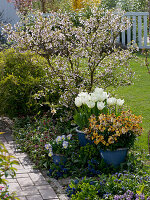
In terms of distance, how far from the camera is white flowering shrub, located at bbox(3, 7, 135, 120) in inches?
214

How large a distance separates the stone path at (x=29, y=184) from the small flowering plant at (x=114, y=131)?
2.54 ft

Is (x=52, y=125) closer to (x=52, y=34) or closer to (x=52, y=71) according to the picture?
(x=52, y=71)

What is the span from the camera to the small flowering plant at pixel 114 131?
418 cm

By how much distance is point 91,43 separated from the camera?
5367 millimetres

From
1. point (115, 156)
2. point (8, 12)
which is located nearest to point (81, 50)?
point (115, 156)

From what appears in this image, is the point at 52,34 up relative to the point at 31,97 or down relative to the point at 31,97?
up

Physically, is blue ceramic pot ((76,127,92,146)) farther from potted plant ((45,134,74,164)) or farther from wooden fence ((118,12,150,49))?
wooden fence ((118,12,150,49))

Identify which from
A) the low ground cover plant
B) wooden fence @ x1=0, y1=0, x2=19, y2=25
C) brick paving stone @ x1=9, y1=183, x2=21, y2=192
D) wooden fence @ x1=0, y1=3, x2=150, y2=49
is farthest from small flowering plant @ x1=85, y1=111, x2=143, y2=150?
wooden fence @ x1=0, y1=0, x2=19, y2=25

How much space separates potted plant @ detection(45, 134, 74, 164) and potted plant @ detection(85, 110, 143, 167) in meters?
0.32

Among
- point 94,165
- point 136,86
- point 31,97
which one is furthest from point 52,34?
point 136,86

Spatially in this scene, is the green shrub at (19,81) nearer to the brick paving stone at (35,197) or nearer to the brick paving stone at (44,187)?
the brick paving stone at (44,187)

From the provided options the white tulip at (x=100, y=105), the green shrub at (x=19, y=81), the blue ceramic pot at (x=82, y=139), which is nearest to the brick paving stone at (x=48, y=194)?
the blue ceramic pot at (x=82, y=139)

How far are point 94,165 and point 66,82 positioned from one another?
1.70 metres

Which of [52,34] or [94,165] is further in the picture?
[52,34]
